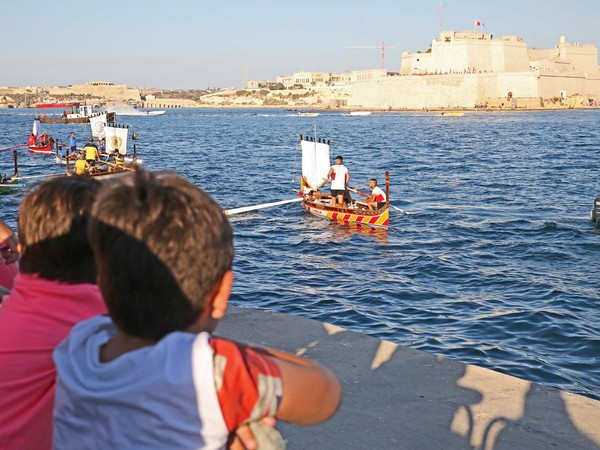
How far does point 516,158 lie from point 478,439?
38771 mm

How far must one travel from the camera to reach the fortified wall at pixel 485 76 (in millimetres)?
116688

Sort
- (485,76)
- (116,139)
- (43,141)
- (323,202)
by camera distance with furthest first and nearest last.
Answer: (485,76) < (43,141) < (116,139) < (323,202)

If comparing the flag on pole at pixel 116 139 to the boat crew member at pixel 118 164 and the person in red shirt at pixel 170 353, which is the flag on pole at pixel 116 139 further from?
the person in red shirt at pixel 170 353

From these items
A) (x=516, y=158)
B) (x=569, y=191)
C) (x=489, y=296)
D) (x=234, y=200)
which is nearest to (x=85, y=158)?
(x=234, y=200)

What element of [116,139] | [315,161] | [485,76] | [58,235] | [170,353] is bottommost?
[315,161]

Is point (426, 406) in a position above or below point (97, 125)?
below

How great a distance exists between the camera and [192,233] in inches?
63.8

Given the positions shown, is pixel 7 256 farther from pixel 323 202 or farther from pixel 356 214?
pixel 323 202

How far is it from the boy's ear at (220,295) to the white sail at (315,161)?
21.6m

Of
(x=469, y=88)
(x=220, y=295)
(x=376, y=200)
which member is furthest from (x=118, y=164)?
(x=469, y=88)

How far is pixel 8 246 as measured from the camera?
3430 millimetres

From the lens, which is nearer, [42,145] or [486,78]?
[42,145]

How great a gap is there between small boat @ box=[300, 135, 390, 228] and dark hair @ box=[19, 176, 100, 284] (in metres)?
16.5

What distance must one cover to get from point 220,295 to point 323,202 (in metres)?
19.2
